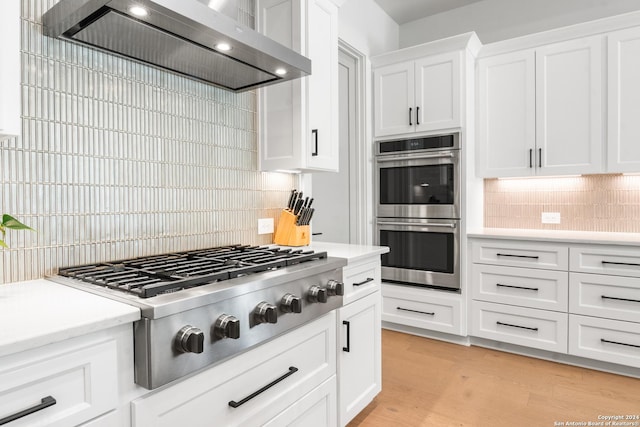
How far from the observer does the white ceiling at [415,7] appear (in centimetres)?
367

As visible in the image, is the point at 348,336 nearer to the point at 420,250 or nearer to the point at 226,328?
the point at 226,328

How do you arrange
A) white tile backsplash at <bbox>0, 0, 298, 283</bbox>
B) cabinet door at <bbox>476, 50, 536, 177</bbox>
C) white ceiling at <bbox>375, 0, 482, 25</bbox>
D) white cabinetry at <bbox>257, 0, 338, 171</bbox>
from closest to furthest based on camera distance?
white tile backsplash at <bbox>0, 0, 298, 283</bbox>
white cabinetry at <bbox>257, 0, 338, 171</bbox>
cabinet door at <bbox>476, 50, 536, 177</bbox>
white ceiling at <bbox>375, 0, 482, 25</bbox>

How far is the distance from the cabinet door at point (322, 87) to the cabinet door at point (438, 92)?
1.24 meters

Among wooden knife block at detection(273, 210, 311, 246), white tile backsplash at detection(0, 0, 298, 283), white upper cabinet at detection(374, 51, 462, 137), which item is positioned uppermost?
white upper cabinet at detection(374, 51, 462, 137)

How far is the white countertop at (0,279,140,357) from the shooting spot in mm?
754

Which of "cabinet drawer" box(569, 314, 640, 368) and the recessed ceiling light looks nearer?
the recessed ceiling light

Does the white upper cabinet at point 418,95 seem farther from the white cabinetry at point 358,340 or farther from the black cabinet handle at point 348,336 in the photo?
the black cabinet handle at point 348,336

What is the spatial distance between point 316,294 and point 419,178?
207 cm

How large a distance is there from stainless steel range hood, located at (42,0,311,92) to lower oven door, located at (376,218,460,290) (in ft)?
6.17

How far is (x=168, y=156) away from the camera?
174 cm

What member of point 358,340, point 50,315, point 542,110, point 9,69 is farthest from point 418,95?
point 50,315

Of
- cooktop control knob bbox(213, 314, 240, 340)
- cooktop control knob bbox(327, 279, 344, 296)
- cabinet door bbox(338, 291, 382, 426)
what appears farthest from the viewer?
cabinet door bbox(338, 291, 382, 426)

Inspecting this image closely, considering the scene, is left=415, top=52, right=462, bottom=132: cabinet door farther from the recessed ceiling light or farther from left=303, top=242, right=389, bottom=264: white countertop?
the recessed ceiling light

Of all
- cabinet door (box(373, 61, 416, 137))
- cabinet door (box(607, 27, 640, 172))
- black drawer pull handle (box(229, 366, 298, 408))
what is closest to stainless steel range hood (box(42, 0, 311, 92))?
black drawer pull handle (box(229, 366, 298, 408))
